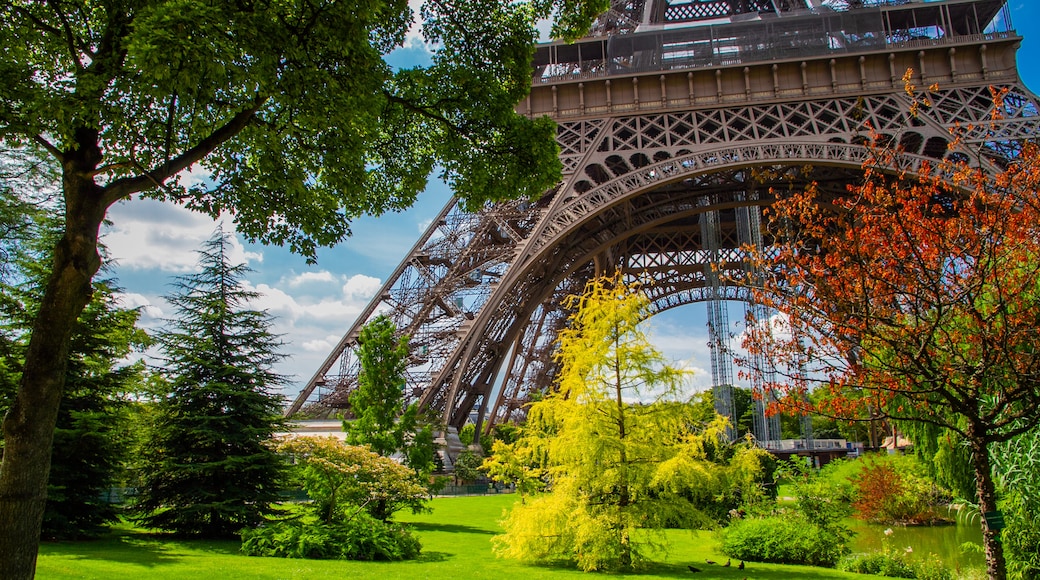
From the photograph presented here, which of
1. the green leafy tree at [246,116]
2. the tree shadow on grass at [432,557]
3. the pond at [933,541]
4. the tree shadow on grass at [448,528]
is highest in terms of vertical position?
the green leafy tree at [246,116]

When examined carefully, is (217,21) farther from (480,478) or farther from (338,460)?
(480,478)

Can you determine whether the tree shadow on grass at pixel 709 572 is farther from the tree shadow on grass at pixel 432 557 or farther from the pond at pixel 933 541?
the pond at pixel 933 541

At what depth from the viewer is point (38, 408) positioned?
588cm

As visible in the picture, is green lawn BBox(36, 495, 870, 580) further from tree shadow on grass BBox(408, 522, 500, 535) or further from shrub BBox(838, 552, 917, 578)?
tree shadow on grass BBox(408, 522, 500, 535)

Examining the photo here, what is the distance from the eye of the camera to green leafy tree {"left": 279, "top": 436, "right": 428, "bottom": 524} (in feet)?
45.6

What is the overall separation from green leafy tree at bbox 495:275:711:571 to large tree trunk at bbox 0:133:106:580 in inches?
319

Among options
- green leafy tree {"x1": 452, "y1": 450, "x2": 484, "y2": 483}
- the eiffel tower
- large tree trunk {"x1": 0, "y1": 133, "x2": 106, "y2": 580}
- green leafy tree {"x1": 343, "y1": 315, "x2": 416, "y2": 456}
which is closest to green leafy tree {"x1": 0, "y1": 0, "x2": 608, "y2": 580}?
large tree trunk {"x1": 0, "y1": 133, "x2": 106, "y2": 580}

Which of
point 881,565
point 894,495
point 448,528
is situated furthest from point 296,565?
point 894,495

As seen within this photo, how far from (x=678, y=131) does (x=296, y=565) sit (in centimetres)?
2410

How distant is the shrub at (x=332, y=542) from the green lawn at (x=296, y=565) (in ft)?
1.42

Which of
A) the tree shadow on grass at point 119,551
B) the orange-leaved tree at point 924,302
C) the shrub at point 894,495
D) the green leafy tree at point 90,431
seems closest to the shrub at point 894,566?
the orange-leaved tree at point 924,302

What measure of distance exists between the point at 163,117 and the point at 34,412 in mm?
3857

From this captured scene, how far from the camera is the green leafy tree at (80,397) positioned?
13.7m

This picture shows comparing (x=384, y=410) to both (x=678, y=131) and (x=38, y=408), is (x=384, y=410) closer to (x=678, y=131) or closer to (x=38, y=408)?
(x=38, y=408)
